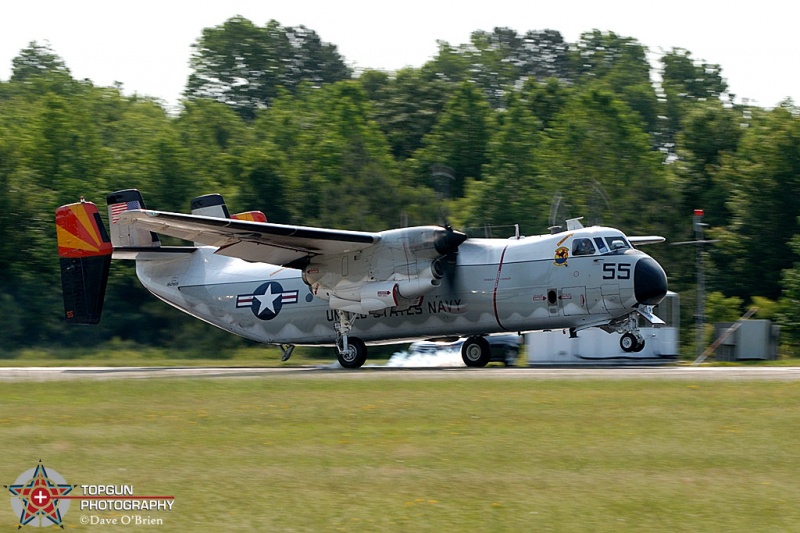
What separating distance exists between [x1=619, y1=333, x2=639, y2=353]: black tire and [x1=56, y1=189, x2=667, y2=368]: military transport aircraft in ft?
0.09

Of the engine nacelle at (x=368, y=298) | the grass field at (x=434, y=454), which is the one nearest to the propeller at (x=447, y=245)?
the engine nacelle at (x=368, y=298)

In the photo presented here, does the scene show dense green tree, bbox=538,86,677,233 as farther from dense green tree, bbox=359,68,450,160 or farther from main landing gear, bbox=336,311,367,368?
main landing gear, bbox=336,311,367,368

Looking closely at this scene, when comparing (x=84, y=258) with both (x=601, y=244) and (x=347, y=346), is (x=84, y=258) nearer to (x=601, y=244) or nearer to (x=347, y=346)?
(x=347, y=346)

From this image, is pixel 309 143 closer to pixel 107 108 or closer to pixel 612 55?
pixel 107 108

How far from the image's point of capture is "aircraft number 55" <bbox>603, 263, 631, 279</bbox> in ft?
81.9

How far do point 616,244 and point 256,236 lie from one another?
29.8 feet

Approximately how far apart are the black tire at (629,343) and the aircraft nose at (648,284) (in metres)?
1.14

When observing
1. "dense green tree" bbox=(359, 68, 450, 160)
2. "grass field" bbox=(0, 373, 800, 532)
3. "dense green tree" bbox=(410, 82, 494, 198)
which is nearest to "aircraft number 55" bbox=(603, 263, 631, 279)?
"grass field" bbox=(0, 373, 800, 532)

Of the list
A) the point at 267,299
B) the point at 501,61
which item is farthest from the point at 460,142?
the point at 501,61

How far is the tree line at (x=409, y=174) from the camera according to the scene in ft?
141

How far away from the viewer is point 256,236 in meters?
25.5

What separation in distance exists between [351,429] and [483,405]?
287 cm

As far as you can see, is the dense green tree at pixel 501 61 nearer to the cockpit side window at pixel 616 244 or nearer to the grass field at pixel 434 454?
the cockpit side window at pixel 616 244

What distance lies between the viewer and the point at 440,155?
65938mm
